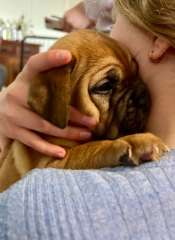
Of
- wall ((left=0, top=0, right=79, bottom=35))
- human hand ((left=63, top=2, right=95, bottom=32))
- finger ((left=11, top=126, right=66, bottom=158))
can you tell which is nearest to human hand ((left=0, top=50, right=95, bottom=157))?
finger ((left=11, top=126, right=66, bottom=158))

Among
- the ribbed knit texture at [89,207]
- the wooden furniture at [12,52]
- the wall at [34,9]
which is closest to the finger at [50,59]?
the ribbed knit texture at [89,207]

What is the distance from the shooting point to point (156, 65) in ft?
3.38

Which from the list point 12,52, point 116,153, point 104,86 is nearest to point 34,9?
point 12,52

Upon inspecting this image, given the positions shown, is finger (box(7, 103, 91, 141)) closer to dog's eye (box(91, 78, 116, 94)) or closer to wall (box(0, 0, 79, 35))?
dog's eye (box(91, 78, 116, 94))

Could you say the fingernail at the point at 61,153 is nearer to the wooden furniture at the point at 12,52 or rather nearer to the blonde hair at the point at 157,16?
the blonde hair at the point at 157,16

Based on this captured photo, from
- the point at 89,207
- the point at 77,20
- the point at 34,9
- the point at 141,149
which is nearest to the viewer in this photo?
the point at 89,207

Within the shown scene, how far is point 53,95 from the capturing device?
1070mm

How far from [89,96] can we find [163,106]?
19 cm

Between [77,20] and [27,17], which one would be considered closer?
[77,20]

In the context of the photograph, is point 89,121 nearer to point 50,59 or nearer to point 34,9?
point 50,59

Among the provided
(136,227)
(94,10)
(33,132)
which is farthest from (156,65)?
(94,10)

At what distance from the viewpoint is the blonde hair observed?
3.09ft

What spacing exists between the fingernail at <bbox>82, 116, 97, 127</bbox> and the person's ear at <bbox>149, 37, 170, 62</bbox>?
0.61ft

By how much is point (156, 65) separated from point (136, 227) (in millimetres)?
432
